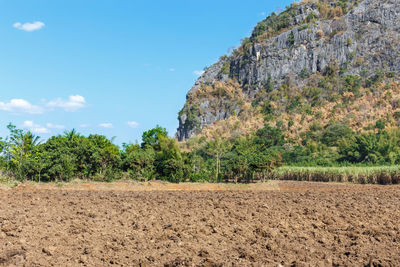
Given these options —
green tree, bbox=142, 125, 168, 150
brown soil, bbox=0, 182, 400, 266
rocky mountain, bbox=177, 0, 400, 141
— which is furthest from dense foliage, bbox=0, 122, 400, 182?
rocky mountain, bbox=177, 0, 400, 141

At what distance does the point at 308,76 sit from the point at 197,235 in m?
77.9

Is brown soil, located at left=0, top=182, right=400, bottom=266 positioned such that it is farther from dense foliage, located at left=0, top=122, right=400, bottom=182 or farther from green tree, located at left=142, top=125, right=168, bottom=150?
green tree, located at left=142, top=125, right=168, bottom=150

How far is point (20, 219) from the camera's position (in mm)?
9430

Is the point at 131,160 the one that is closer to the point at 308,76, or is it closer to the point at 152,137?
the point at 152,137

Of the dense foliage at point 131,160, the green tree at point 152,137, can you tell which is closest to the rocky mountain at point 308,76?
the dense foliage at point 131,160

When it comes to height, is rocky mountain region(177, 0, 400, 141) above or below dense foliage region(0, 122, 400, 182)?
above

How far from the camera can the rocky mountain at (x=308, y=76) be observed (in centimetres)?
6994

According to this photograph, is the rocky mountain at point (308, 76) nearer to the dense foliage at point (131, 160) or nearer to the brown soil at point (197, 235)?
the dense foliage at point (131, 160)

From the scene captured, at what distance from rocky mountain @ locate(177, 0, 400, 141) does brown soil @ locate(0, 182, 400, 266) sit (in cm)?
5669

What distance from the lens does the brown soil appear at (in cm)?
645

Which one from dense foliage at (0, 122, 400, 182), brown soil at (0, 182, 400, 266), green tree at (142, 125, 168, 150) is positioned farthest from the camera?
green tree at (142, 125, 168, 150)

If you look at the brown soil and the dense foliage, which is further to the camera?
the dense foliage

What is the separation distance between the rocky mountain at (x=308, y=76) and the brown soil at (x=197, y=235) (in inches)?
2232

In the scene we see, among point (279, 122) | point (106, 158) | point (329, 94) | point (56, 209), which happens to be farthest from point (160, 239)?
point (329, 94)
